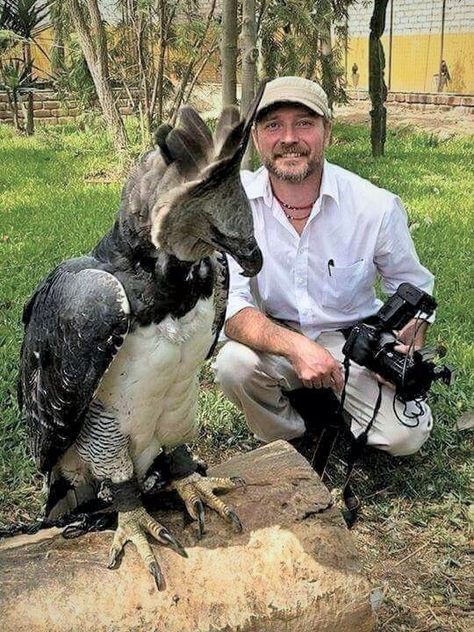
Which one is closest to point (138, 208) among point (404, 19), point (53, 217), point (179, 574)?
point (179, 574)

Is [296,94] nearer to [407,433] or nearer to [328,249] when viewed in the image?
[328,249]

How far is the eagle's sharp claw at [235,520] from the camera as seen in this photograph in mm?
2633

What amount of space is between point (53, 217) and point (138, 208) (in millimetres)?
5737

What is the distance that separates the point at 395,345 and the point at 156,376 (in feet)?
4.78

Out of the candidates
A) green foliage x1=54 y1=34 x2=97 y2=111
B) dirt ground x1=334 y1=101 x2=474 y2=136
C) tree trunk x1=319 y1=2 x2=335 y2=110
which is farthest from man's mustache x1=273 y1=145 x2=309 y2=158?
dirt ground x1=334 y1=101 x2=474 y2=136

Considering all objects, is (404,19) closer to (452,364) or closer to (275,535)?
(452,364)

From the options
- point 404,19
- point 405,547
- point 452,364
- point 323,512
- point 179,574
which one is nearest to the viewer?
point 179,574

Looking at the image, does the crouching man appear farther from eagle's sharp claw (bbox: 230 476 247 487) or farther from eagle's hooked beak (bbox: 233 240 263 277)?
eagle's hooked beak (bbox: 233 240 263 277)

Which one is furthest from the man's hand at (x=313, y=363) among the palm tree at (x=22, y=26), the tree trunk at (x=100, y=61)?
the palm tree at (x=22, y=26)

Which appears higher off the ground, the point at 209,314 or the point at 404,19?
the point at 404,19

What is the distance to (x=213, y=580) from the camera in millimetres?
2463

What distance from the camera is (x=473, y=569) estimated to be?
3.33 meters

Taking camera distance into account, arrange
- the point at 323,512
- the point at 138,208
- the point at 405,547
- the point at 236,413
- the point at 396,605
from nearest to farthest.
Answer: the point at 138,208 → the point at 323,512 → the point at 396,605 → the point at 405,547 → the point at 236,413

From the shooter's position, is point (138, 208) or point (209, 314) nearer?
point (138, 208)
